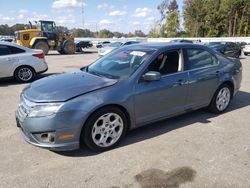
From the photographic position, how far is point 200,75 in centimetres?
479

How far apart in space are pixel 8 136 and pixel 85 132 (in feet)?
5.37

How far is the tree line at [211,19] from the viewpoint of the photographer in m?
53.7

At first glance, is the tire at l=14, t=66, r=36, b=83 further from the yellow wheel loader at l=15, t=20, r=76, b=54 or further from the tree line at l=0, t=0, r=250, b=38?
the tree line at l=0, t=0, r=250, b=38

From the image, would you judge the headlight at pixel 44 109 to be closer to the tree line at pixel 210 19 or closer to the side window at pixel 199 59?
the side window at pixel 199 59

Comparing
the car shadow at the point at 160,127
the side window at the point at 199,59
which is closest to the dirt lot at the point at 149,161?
the car shadow at the point at 160,127

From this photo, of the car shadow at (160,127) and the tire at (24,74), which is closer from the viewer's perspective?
the car shadow at (160,127)

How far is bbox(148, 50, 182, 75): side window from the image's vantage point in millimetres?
4231

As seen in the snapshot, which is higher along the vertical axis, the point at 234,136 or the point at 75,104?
the point at 75,104

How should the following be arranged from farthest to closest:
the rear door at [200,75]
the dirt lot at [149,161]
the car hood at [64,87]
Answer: the rear door at [200,75] → the car hood at [64,87] → the dirt lot at [149,161]

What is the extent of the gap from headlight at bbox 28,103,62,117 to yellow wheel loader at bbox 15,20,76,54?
787 inches

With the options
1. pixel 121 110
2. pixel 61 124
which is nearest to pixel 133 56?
pixel 121 110

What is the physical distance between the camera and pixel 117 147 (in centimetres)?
389

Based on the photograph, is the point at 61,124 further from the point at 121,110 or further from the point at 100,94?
the point at 121,110

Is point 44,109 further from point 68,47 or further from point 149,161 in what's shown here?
point 68,47
